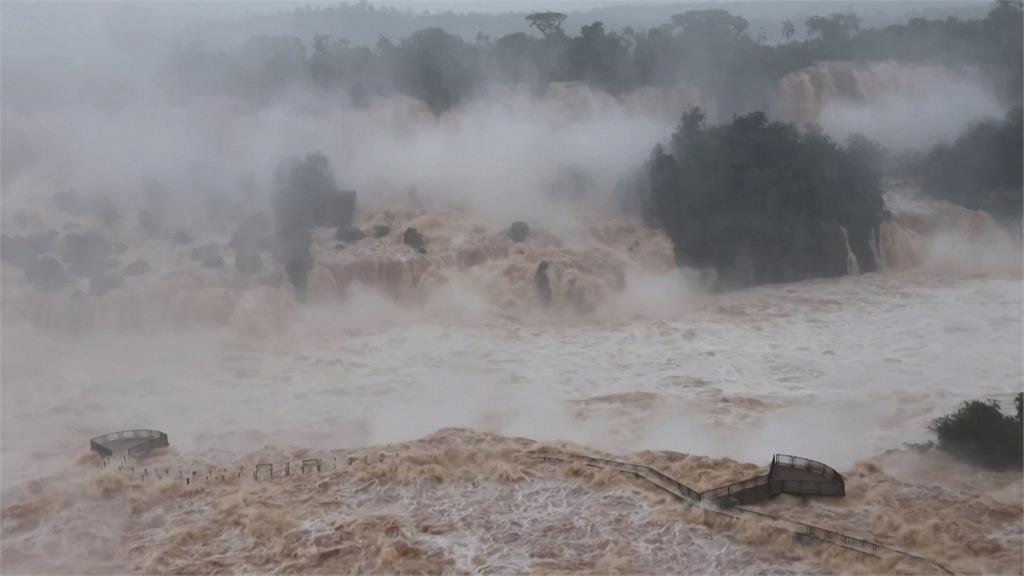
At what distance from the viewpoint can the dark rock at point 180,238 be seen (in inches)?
1313

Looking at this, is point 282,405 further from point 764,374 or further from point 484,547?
point 764,374

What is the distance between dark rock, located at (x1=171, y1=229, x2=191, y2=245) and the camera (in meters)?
33.3

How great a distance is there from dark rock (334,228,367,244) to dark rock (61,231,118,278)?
23.7ft

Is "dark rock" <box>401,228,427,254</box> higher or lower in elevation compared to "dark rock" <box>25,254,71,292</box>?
higher

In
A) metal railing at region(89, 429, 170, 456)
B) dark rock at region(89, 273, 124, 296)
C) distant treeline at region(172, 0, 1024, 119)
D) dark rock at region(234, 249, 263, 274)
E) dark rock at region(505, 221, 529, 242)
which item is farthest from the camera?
distant treeline at region(172, 0, 1024, 119)

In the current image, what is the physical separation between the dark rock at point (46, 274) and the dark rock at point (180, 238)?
413 cm

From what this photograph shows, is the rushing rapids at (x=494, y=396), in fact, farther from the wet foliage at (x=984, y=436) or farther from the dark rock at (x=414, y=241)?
the wet foliage at (x=984, y=436)

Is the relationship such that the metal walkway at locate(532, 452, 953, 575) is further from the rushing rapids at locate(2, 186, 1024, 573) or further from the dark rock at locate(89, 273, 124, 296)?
the dark rock at locate(89, 273, 124, 296)

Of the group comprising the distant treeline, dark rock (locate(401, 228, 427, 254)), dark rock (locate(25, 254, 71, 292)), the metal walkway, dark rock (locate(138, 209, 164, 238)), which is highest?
the distant treeline

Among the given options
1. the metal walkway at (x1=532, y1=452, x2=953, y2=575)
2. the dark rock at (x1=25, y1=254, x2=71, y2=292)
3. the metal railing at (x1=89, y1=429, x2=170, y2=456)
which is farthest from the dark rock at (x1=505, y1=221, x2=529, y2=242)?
the metal walkway at (x1=532, y1=452, x2=953, y2=575)

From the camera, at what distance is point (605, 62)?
151ft

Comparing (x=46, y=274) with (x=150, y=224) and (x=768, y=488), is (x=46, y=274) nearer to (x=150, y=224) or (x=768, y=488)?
(x=150, y=224)

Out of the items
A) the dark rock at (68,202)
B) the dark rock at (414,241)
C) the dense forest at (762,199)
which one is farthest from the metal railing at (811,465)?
the dark rock at (68,202)

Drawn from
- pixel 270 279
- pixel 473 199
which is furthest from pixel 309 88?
pixel 270 279
